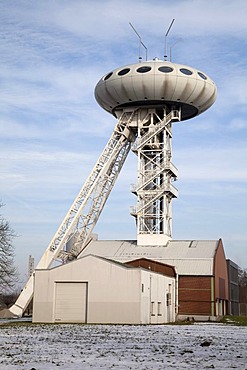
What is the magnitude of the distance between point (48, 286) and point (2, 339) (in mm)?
18666

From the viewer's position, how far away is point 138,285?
40469 millimetres

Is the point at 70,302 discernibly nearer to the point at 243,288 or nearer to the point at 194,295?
the point at 194,295

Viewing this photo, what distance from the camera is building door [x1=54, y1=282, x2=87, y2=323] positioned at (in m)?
41.1

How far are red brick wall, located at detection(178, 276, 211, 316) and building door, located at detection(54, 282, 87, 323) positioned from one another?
521 inches

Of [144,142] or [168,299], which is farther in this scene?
[144,142]

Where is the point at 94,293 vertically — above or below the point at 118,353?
above

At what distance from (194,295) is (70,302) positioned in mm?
14562

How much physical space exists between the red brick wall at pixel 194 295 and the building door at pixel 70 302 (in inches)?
521

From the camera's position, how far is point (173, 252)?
180ft

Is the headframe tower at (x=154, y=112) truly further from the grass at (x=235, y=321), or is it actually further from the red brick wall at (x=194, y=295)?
the grass at (x=235, y=321)

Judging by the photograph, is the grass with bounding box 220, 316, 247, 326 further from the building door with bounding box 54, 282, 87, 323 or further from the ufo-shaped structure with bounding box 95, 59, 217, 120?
the ufo-shaped structure with bounding box 95, 59, 217, 120

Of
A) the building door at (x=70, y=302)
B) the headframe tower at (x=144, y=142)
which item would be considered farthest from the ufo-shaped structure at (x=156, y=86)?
the building door at (x=70, y=302)

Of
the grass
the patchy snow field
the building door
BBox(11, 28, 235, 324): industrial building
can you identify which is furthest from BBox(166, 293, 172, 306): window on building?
the patchy snow field

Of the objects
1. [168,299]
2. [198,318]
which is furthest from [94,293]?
[198,318]
